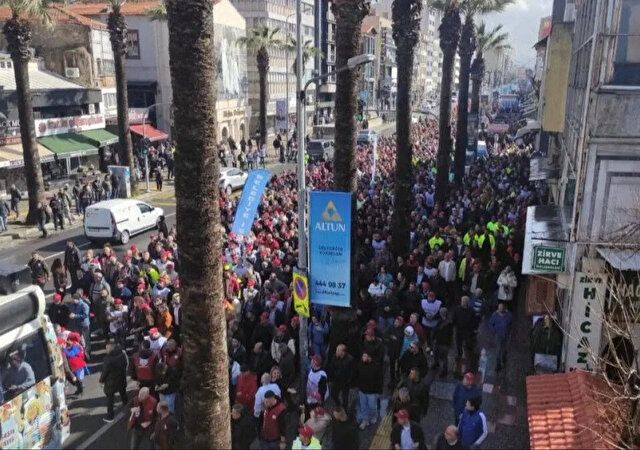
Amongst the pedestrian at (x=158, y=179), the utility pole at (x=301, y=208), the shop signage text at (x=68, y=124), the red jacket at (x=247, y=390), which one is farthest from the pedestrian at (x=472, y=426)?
the shop signage text at (x=68, y=124)

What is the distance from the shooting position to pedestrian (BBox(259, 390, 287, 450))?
8.70 meters

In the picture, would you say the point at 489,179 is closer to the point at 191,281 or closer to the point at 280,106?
the point at 191,281

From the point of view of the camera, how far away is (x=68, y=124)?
115ft

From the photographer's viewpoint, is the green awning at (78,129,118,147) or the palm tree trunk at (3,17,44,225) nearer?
the palm tree trunk at (3,17,44,225)

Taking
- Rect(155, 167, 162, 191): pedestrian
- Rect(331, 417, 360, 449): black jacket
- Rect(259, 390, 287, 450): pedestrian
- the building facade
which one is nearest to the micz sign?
the building facade

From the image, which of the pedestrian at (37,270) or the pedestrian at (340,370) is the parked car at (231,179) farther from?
the pedestrian at (340,370)

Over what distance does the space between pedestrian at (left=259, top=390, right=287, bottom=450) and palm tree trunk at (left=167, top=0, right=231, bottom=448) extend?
3.66ft

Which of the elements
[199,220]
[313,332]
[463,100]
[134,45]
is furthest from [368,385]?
[134,45]

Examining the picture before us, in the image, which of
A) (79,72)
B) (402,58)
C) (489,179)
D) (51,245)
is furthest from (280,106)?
(402,58)

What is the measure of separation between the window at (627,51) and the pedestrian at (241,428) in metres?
8.37

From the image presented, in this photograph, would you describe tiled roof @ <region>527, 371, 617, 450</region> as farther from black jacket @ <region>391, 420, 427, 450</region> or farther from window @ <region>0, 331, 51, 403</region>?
window @ <region>0, 331, 51, 403</region>

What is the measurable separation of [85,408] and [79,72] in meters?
32.5

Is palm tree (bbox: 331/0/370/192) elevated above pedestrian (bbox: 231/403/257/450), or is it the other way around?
palm tree (bbox: 331/0/370/192)

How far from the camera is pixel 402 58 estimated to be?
1759 centimetres
